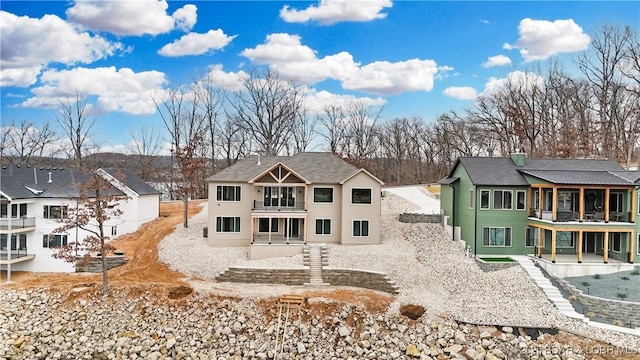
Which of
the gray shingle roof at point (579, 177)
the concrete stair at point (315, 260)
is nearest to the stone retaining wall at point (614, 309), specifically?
the gray shingle roof at point (579, 177)

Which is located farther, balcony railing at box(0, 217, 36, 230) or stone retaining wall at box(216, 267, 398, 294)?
balcony railing at box(0, 217, 36, 230)

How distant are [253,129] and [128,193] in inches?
714

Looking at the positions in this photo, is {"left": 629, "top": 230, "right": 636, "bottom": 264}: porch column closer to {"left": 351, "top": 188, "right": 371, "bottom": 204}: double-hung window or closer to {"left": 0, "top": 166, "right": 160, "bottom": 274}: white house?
{"left": 351, "top": 188, "right": 371, "bottom": 204}: double-hung window

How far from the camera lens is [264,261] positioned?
22875 mm

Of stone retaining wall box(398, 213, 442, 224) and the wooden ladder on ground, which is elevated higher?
stone retaining wall box(398, 213, 442, 224)

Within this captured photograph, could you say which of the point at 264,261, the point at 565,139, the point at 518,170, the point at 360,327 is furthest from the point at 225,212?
the point at 565,139

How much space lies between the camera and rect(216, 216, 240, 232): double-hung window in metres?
26.2

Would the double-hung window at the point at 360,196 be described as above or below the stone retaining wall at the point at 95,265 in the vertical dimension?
above

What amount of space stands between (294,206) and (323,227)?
2.25 m

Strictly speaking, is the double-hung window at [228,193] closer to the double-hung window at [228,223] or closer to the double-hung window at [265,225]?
the double-hung window at [228,223]

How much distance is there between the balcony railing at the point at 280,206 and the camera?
85.3 feet

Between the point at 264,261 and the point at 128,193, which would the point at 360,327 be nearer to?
the point at 264,261

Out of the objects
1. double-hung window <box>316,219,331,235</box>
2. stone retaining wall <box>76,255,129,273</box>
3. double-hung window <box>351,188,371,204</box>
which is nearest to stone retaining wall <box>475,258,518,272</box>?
double-hung window <box>351,188,371,204</box>

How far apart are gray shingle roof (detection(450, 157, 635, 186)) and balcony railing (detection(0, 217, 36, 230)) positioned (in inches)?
1002
